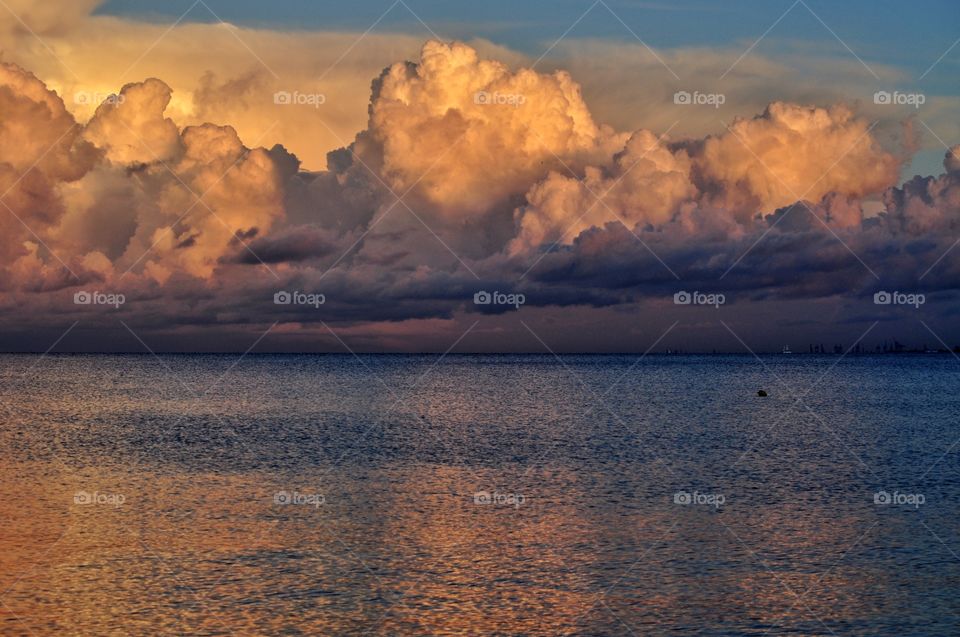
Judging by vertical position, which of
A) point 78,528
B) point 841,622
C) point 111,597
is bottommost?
point 841,622

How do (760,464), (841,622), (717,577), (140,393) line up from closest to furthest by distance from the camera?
1. (841,622)
2. (717,577)
3. (760,464)
4. (140,393)

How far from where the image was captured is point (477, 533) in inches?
1516

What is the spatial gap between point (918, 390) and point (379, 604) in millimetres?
164682

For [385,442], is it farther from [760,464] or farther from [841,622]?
[841,622]

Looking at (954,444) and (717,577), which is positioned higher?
(954,444)

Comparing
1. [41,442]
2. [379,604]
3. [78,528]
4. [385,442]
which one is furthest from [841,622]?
[41,442]

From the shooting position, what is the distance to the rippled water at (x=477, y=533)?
2820cm

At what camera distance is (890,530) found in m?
40.5

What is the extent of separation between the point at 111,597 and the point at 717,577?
1901cm

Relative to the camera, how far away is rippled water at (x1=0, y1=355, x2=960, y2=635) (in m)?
28.2

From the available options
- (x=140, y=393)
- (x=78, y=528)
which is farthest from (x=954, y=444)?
(x=140, y=393)

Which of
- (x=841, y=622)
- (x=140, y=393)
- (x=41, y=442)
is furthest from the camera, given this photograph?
(x=140, y=393)

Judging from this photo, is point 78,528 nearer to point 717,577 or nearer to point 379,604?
point 379,604

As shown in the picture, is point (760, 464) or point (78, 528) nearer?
point (78, 528)
